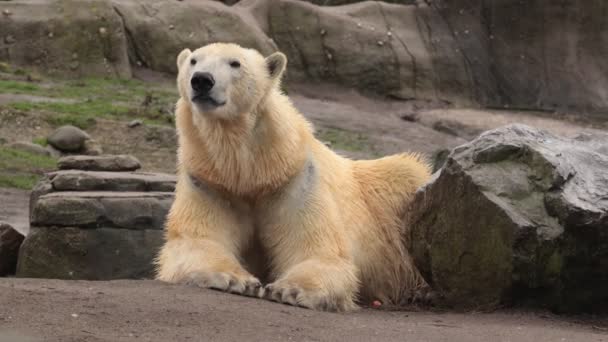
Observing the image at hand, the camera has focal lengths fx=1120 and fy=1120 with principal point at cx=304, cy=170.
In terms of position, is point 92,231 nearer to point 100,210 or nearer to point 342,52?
point 100,210

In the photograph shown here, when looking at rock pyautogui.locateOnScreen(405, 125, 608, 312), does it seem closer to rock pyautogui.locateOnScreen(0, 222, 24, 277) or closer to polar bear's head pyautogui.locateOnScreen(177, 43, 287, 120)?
polar bear's head pyautogui.locateOnScreen(177, 43, 287, 120)

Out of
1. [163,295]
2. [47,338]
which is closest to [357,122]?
[163,295]

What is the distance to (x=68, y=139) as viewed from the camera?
41.3 feet

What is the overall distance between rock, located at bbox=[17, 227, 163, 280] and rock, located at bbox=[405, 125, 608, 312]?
2.25m

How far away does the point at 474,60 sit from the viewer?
1758cm

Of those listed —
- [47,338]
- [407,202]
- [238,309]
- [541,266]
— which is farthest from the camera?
[407,202]

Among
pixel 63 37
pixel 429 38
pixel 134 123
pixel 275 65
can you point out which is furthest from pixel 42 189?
pixel 429 38

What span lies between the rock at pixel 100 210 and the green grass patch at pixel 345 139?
267 inches

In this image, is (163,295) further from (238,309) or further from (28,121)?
(28,121)

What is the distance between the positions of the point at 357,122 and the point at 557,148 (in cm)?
960

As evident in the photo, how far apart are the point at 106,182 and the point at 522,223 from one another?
10.6 feet

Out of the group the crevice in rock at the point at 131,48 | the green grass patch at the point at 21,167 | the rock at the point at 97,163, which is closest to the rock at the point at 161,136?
the green grass patch at the point at 21,167

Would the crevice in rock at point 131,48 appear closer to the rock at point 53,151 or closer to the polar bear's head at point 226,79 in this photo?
the rock at point 53,151

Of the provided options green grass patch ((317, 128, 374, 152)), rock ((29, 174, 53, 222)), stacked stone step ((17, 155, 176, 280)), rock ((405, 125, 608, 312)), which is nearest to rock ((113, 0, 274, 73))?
green grass patch ((317, 128, 374, 152))
